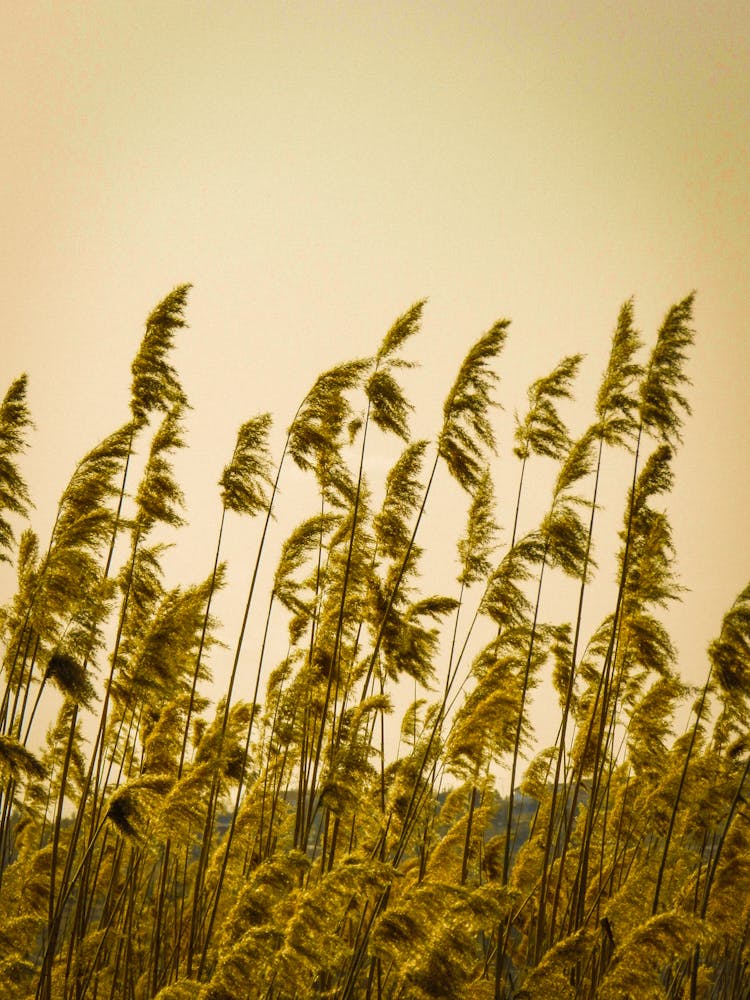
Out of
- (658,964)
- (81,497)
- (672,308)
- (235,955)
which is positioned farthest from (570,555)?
(235,955)

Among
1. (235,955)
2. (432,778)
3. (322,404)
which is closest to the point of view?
(235,955)

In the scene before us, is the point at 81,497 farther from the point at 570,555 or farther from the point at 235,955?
the point at 570,555

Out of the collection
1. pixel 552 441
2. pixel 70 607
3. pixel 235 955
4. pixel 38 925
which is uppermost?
pixel 552 441

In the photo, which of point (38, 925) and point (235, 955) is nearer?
point (235, 955)

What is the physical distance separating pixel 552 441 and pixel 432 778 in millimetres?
3155

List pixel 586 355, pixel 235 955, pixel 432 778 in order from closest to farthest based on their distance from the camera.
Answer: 1. pixel 235 955
2. pixel 432 778
3. pixel 586 355

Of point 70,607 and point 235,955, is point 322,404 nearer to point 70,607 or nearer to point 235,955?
point 70,607

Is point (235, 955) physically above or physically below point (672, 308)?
below

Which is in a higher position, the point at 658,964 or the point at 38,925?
the point at 658,964

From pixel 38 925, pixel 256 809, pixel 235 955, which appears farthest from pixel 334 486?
pixel 235 955

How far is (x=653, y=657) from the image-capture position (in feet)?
23.6

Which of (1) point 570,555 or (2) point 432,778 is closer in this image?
(2) point 432,778

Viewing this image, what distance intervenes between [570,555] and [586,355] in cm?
183

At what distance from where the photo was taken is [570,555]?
6840mm
